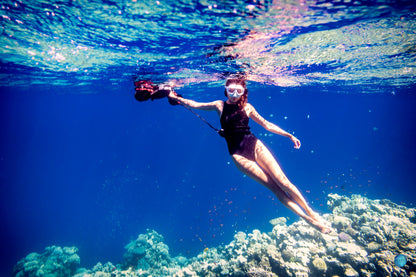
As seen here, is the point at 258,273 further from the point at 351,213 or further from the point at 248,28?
the point at 248,28

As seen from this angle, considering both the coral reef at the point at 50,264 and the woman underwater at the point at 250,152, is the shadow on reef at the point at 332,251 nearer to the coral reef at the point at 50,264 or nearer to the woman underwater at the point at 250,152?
the coral reef at the point at 50,264

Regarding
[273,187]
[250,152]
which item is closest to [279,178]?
[273,187]

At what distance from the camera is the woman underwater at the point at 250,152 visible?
3748mm

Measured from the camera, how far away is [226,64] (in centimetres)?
1090

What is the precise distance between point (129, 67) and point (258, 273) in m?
12.8

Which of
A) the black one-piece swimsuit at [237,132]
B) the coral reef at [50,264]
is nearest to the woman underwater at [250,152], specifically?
the black one-piece swimsuit at [237,132]

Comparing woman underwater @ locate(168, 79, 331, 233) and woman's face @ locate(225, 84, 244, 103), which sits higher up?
woman's face @ locate(225, 84, 244, 103)

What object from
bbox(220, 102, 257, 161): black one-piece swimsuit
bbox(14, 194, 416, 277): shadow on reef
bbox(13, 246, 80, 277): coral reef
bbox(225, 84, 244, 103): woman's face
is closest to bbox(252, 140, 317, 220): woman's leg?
bbox(220, 102, 257, 161): black one-piece swimsuit

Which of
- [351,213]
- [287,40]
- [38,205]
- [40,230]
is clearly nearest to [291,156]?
[351,213]

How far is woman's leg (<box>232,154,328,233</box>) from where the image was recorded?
3.68 m

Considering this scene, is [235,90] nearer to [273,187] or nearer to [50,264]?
[273,187]

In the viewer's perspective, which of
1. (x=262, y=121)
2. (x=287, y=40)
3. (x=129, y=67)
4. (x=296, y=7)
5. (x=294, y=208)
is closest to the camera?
(x=294, y=208)

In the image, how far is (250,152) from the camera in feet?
14.0

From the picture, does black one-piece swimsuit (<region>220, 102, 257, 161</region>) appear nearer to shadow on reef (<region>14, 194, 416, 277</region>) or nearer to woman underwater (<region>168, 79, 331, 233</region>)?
woman underwater (<region>168, 79, 331, 233</region>)
